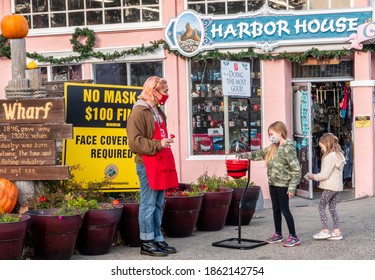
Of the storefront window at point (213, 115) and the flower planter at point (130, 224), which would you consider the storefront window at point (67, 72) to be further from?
the flower planter at point (130, 224)

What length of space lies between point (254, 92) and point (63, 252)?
774cm

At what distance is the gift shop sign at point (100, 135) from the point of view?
411 inches

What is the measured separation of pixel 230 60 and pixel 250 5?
1118 millimetres

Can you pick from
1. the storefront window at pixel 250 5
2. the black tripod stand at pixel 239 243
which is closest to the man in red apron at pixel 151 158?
the black tripod stand at pixel 239 243

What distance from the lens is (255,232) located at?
10773 mm

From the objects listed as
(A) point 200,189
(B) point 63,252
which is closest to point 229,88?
(A) point 200,189

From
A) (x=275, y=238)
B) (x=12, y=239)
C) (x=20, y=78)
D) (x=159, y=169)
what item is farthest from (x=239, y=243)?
(x=20, y=78)

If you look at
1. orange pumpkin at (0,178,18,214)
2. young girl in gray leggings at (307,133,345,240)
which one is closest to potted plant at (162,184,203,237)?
young girl in gray leggings at (307,133,345,240)

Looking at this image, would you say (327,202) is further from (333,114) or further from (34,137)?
(333,114)

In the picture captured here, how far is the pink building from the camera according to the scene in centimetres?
1512

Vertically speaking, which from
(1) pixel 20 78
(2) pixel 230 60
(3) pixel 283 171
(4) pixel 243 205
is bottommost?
(4) pixel 243 205

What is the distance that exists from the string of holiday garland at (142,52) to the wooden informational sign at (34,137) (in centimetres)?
640

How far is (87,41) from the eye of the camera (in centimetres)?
1606
